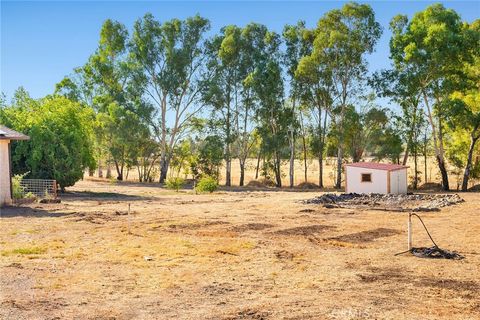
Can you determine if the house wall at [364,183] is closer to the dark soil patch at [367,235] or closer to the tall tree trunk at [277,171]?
the tall tree trunk at [277,171]

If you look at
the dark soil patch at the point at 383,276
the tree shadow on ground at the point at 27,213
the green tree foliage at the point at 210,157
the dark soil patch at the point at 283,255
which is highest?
the green tree foliage at the point at 210,157

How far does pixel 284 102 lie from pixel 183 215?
2819 cm

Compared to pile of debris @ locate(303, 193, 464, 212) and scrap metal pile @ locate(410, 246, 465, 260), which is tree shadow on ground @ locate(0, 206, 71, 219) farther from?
scrap metal pile @ locate(410, 246, 465, 260)

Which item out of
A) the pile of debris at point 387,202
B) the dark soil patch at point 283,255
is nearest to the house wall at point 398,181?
the pile of debris at point 387,202

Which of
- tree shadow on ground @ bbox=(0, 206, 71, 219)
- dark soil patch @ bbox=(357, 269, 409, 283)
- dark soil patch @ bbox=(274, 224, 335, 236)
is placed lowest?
dark soil patch @ bbox=(357, 269, 409, 283)

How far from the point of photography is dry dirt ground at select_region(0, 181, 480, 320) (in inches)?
325

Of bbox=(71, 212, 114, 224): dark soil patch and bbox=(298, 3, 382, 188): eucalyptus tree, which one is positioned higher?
bbox=(298, 3, 382, 188): eucalyptus tree

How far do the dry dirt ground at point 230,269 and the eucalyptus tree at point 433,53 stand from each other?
22167 millimetres

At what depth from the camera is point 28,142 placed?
33.0m

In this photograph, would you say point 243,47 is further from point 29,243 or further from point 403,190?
point 29,243

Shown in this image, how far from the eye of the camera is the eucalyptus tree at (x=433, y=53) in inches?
1518

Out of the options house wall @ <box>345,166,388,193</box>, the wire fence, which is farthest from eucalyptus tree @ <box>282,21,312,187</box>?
the wire fence

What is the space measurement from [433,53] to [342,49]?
695cm

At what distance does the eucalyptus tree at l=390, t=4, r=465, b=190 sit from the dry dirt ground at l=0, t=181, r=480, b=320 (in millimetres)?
22167
